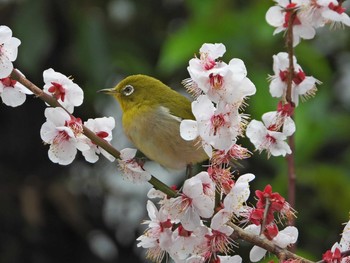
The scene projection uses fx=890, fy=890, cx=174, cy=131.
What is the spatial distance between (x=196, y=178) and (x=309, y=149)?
1.56 meters

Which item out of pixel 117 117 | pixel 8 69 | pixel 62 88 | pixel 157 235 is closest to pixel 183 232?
pixel 157 235

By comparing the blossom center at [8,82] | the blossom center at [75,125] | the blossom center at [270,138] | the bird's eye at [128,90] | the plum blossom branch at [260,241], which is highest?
the blossom center at [8,82]

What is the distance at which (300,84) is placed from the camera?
211 cm

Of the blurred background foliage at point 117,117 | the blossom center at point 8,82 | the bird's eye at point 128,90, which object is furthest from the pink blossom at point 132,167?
the blurred background foliage at point 117,117

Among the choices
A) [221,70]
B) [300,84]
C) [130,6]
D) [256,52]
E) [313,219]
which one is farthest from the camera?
[130,6]

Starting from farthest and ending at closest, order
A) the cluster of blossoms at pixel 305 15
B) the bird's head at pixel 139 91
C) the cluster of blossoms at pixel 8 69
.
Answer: the bird's head at pixel 139 91, the cluster of blossoms at pixel 305 15, the cluster of blossoms at pixel 8 69

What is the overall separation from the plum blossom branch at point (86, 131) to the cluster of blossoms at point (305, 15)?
0.53 m

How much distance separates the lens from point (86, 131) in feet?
5.82

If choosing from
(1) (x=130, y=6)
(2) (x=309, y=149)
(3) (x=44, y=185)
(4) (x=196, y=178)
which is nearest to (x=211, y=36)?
(2) (x=309, y=149)

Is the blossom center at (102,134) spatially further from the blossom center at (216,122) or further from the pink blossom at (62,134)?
the blossom center at (216,122)

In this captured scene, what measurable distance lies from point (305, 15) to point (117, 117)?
2078mm

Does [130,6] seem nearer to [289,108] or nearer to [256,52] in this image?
[256,52]

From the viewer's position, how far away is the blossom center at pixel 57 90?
6.06 feet

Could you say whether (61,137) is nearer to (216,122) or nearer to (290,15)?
(216,122)
